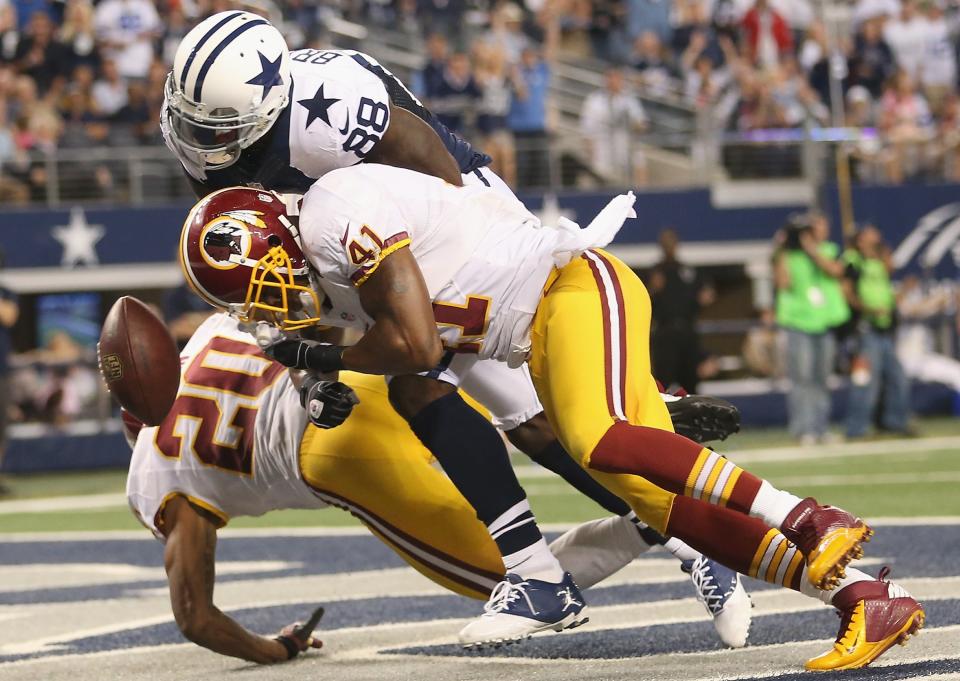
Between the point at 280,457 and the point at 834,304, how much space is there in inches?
294

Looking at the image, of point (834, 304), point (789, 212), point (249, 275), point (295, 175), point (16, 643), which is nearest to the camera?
point (249, 275)

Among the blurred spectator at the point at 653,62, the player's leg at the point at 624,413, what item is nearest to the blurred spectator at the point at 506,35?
the blurred spectator at the point at 653,62

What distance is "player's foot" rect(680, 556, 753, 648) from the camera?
4.14m

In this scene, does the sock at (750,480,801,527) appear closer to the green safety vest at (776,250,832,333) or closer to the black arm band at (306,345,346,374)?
the black arm band at (306,345,346,374)

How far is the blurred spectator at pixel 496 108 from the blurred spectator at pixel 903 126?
11.2 feet

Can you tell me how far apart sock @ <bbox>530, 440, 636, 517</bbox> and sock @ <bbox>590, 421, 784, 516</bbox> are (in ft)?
2.49

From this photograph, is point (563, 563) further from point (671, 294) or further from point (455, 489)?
point (671, 294)

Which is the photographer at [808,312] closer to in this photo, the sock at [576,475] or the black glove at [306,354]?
the sock at [576,475]

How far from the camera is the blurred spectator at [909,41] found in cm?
Answer: 1561

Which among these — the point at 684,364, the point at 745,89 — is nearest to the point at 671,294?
the point at 684,364

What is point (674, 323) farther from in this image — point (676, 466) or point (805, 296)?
point (676, 466)

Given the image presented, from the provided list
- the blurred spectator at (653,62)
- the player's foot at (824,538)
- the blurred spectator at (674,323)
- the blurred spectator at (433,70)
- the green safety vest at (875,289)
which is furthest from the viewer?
the blurred spectator at (653,62)

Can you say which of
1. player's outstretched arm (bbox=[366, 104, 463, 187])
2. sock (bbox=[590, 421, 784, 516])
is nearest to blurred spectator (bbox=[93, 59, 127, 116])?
player's outstretched arm (bbox=[366, 104, 463, 187])

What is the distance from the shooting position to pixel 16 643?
15.8ft
